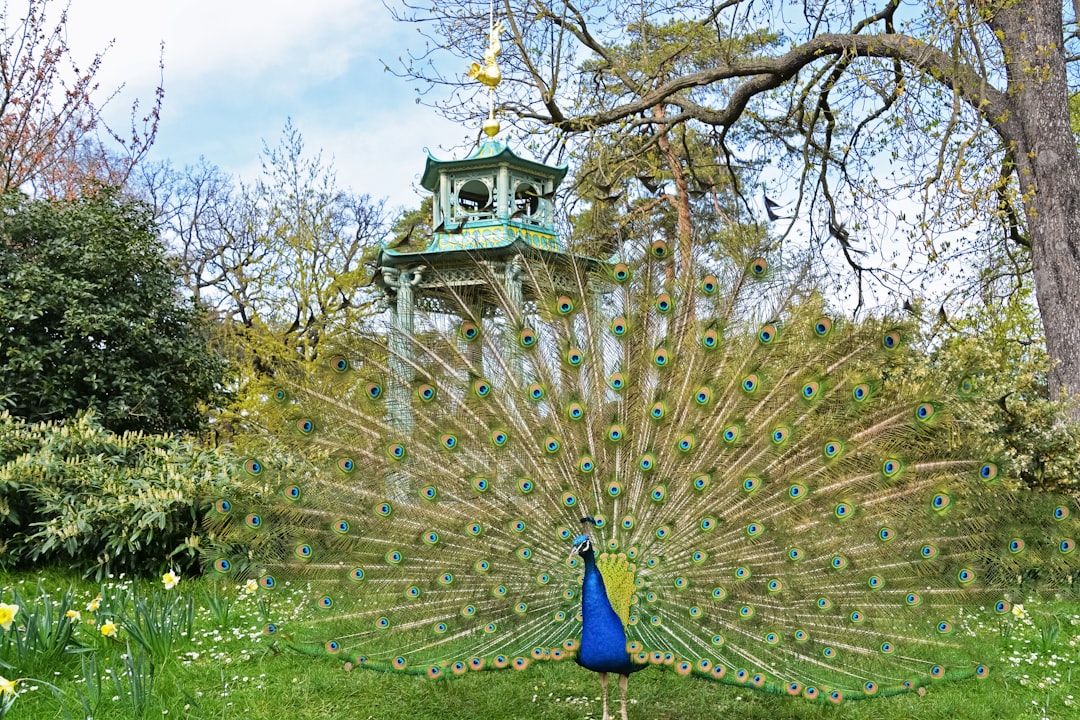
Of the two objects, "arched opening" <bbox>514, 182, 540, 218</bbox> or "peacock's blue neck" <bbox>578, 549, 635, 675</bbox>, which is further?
"arched opening" <bbox>514, 182, 540, 218</bbox>

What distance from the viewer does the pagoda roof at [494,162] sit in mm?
10688

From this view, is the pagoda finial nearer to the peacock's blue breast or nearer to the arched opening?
the arched opening

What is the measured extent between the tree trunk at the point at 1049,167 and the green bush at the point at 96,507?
22.5 feet

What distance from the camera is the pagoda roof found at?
10.7 m

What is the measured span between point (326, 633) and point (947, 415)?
3040 millimetres

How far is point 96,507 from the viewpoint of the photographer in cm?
635

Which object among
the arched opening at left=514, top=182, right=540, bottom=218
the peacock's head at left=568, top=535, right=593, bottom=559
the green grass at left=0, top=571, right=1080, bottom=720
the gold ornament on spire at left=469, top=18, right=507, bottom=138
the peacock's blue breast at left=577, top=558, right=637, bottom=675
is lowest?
the green grass at left=0, top=571, right=1080, bottom=720

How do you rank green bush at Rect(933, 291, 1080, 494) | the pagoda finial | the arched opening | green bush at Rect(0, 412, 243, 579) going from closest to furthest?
1. green bush at Rect(0, 412, 243, 579)
2. green bush at Rect(933, 291, 1080, 494)
3. the pagoda finial
4. the arched opening

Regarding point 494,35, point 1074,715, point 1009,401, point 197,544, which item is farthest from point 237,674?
point 494,35

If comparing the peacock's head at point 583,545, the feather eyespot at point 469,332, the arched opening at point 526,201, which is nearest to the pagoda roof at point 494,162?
the arched opening at point 526,201

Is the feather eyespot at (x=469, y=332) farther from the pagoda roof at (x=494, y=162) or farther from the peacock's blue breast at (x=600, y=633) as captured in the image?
the pagoda roof at (x=494, y=162)

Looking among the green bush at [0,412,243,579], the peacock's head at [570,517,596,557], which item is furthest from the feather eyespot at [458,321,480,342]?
the green bush at [0,412,243,579]

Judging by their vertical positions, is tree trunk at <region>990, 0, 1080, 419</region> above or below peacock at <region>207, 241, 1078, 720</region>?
above

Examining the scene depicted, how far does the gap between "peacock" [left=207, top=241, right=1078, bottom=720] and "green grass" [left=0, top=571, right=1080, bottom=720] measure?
0.51 meters
